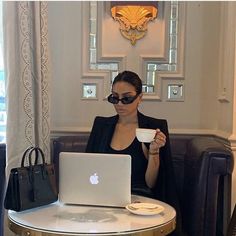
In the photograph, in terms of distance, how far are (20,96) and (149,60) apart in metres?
0.96

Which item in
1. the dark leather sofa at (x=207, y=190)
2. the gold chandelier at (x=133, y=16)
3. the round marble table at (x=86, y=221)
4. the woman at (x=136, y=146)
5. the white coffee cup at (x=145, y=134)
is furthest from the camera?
the gold chandelier at (x=133, y=16)

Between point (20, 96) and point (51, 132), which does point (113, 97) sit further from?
point (51, 132)

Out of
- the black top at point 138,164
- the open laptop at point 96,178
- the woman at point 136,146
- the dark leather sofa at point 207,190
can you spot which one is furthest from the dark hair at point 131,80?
the open laptop at point 96,178

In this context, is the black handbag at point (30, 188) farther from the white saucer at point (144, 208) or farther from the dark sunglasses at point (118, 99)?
the dark sunglasses at point (118, 99)

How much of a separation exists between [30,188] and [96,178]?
0.29 m

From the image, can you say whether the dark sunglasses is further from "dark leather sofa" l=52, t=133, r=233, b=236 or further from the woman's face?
"dark leather sofa" l=52, t=133, r=233, b=236

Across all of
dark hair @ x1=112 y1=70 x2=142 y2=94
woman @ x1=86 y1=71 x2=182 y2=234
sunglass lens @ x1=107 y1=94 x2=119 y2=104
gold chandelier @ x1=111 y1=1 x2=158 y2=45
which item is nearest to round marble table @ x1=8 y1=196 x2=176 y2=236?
woman @ x1=86 y1=71 x2=182 y2=234

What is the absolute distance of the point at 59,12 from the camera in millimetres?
2916

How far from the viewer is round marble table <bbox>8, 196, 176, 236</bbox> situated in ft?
5.09

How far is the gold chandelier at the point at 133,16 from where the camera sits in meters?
2.83

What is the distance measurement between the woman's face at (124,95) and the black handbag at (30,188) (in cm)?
60

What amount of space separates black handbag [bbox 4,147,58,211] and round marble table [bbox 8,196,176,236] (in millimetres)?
40

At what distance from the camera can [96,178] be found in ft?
5.77

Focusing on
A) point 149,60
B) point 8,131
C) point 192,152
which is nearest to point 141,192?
point 192,152
